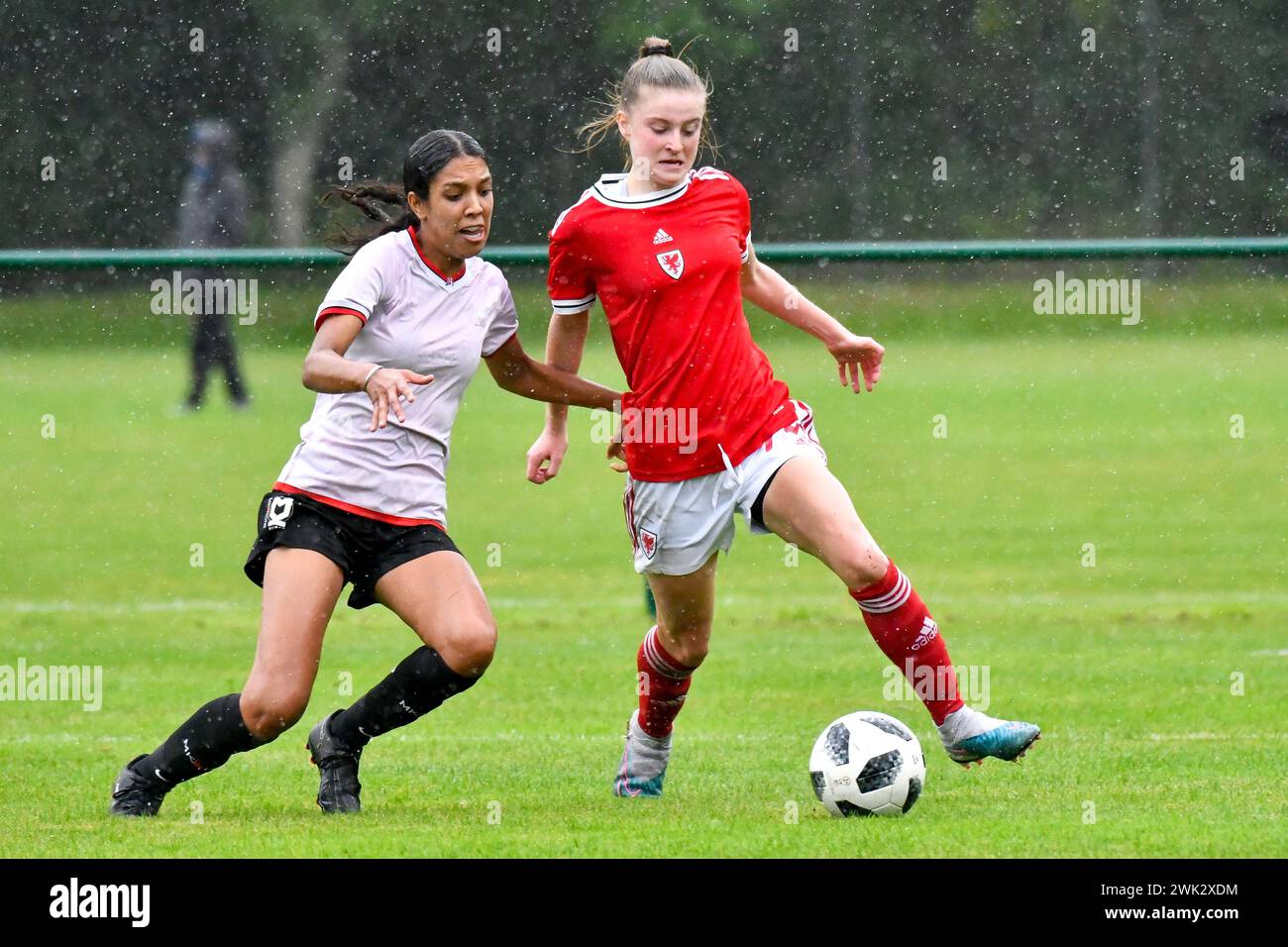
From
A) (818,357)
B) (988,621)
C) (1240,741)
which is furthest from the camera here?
(818,357)

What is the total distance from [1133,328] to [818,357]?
213 centimetres

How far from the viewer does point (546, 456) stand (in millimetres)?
5230

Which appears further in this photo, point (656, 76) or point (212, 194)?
point (212, 194)

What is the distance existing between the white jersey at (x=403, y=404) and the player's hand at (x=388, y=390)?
43 cm

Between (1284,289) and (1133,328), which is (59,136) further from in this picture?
(1284,289)

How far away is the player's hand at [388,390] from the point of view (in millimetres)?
4305

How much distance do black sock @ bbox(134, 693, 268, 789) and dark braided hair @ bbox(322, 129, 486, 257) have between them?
1325mm

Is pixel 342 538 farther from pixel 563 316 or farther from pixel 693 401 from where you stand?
pixel 693 401

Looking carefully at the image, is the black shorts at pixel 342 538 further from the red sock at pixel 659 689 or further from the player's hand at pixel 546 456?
the red sock at pixel 659 689

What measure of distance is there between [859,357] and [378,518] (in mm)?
1414

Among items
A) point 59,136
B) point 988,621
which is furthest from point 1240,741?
point 59,136

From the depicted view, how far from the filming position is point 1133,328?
11.5 metres

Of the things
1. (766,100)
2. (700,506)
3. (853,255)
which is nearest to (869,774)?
(700,506)
